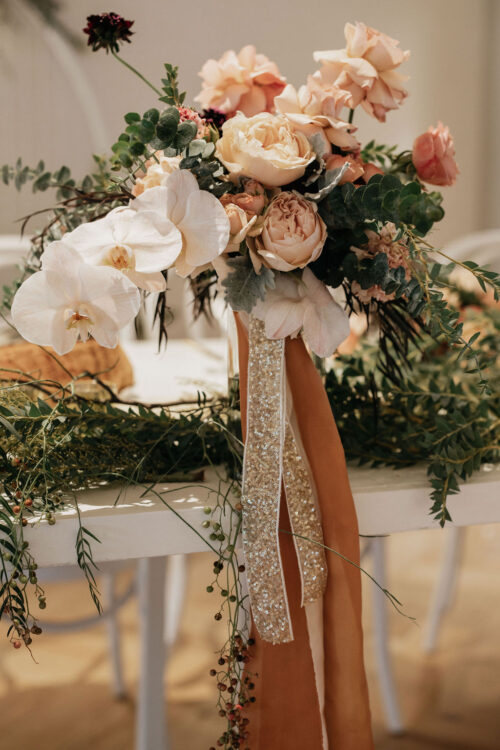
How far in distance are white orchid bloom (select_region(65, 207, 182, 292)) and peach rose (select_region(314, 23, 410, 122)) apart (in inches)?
9.0

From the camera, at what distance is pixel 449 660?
1.71 meters

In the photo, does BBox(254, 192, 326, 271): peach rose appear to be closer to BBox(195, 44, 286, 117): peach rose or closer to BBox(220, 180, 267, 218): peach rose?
BBox(220, 180, 267, 218): peach rose

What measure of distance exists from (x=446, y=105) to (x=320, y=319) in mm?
2912

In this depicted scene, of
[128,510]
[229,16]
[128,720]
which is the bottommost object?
[128,720]

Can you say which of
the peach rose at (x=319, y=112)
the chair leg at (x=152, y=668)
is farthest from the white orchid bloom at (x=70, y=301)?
the chair leg at (x=152, y=668)

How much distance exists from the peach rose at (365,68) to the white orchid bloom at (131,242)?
0.75 feet

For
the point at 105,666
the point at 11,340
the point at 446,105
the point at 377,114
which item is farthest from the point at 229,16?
the point at 105,666

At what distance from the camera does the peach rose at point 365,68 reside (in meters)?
0.64

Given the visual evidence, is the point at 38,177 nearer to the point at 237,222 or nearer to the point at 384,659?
the point at 237,222

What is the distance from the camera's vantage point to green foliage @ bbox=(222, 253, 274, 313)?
55cm

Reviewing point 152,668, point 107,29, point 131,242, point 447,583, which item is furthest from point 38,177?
point 447,583

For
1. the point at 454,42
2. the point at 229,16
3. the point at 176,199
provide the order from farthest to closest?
the point at 454,42 → the point at 229,16 → the point at 176,199

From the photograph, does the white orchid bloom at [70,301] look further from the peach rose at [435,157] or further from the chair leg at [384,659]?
the chair leg at [384,659]

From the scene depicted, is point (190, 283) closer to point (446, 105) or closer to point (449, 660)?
point (449, 660)
